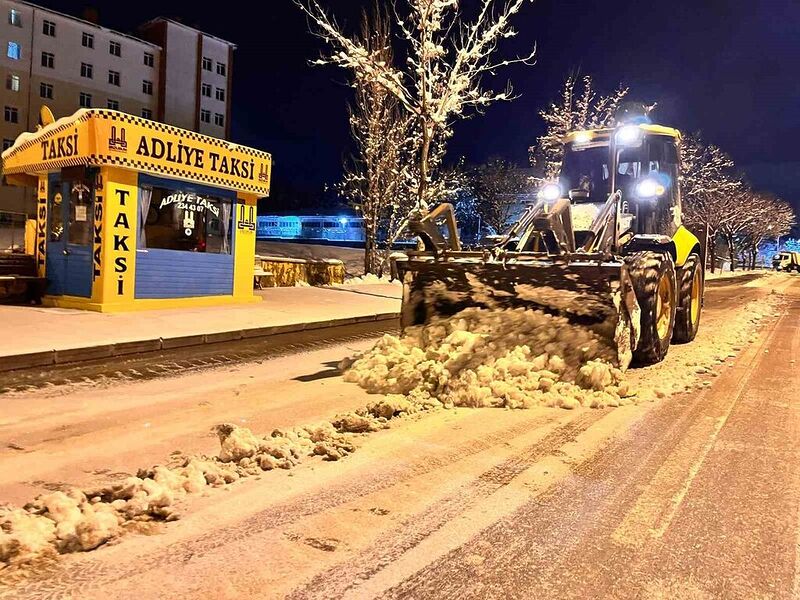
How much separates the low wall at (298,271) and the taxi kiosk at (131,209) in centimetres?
577

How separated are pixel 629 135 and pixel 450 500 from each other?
7.09m

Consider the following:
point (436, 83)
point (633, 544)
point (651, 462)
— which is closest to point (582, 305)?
point (651, 462)

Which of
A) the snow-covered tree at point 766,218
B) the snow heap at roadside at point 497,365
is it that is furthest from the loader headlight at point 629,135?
the snow-covered tree at point 766,218

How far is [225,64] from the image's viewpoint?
58.2 metres

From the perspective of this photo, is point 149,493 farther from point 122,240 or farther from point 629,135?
point 122,240

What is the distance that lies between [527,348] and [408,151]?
21.5 m

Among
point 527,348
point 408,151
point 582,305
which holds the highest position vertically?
point 408,151

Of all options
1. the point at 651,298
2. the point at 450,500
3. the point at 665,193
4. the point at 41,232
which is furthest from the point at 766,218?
the point at 450,500

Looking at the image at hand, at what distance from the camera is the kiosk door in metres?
12.5

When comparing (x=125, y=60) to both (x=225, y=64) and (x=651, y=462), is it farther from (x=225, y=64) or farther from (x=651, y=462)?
(x=651, y=462)

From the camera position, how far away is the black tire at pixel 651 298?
7285mm

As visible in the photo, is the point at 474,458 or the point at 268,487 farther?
the point at 474,458

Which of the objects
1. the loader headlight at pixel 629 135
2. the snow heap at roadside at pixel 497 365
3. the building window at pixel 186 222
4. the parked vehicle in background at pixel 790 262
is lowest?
the snow heap at roadside at pixel 497 365

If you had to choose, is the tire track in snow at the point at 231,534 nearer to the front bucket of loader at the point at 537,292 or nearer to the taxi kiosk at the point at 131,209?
the front bucket of loader at the point at 537,292
